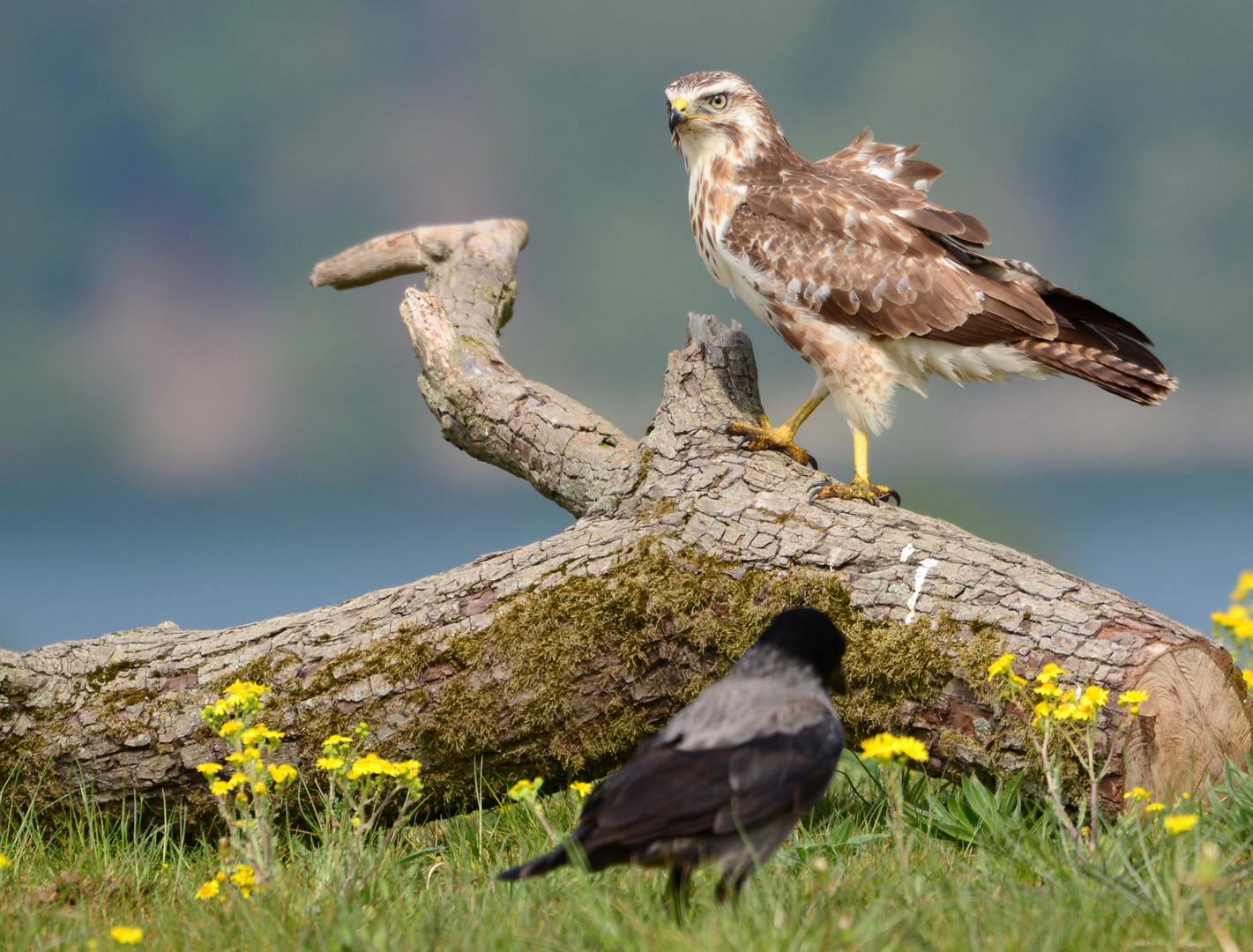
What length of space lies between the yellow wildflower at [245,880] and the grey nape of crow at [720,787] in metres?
0.89

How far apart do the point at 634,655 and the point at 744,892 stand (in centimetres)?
160

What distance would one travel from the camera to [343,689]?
4.29m

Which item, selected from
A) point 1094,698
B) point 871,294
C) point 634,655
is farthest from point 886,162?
point 1094,698

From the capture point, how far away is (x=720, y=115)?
5938 millimetres

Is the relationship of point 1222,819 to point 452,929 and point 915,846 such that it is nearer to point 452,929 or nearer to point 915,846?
point 915,846

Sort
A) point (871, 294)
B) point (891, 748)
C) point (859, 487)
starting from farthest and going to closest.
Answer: point (871, 294), point (859, 487), point (891, 748)

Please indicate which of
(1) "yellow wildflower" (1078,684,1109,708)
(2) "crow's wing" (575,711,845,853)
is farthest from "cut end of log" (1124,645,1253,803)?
(2) "crow's wing" (575,711,845,853)

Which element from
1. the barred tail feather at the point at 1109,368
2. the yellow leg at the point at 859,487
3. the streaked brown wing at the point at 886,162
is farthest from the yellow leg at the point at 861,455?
the streaked brown wing at the point at 886,162

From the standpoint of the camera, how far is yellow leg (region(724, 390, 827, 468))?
524 cm

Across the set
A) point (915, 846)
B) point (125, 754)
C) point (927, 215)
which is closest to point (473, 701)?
point (125, 754)

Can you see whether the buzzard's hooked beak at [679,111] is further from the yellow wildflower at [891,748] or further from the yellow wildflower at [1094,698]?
the yellow wildflower at [891,748]

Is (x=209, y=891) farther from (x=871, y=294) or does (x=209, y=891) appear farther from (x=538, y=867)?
(x=871, y=294)

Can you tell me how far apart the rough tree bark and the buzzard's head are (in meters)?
2.25

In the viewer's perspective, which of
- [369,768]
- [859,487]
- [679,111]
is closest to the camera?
[369,768]
